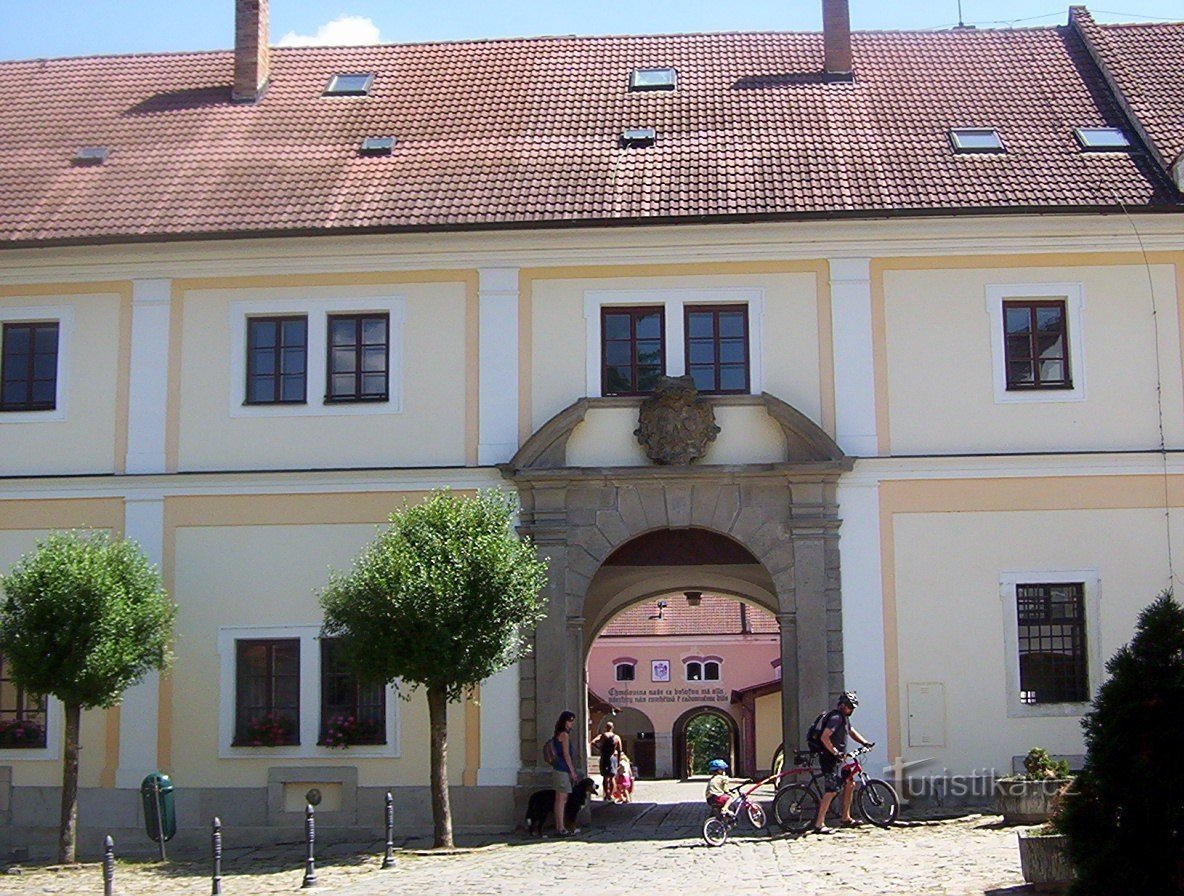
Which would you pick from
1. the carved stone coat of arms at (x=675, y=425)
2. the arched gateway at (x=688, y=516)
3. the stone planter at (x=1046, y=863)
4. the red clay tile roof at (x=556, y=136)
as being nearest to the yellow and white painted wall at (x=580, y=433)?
the arched gateway at (x=688, y=516)

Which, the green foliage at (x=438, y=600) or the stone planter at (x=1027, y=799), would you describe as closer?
the green foliage at (x=438, y=600)

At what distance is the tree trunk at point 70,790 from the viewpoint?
1961cm

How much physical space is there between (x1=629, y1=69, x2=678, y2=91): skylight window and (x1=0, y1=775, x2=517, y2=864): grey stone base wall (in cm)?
1163

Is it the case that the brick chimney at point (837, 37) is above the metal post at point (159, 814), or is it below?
above

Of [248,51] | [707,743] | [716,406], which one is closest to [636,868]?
[716,406]

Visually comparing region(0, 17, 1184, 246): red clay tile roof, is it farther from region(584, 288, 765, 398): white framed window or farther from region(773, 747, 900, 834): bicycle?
region(773, 747, 900, 834): bicycle

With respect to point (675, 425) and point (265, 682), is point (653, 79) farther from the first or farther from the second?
point (265, 682)

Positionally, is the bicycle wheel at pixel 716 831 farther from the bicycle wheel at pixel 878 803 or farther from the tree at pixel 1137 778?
the tree at pixel 1137 778

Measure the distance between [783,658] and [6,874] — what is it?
10058 millimetres

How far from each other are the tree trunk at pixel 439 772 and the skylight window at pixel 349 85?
11602 mm

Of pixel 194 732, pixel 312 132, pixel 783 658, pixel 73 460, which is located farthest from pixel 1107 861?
pixel 312 132

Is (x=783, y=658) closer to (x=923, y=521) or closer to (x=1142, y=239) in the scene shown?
(x=923, y=521)

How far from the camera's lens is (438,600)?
18.7 metres

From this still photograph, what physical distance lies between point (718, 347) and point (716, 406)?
0.90m
